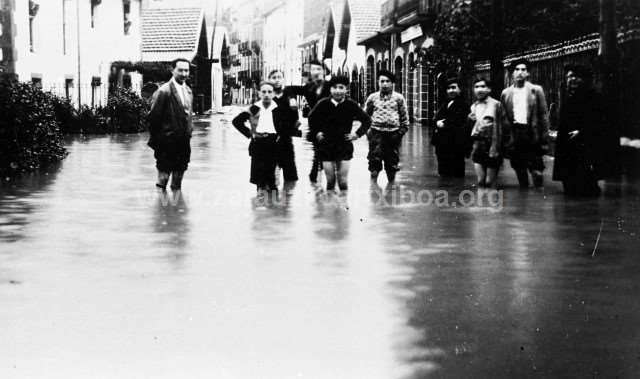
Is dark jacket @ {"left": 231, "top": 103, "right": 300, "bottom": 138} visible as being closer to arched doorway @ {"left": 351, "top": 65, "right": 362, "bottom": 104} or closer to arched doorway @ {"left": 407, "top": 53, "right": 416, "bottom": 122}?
arched doorway @ {"left": 407, "top": 53, "right": 416, "bottom": 122}

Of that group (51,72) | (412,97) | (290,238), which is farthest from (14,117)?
(412,97)

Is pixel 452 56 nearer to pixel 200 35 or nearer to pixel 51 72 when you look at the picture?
pixel 51 72

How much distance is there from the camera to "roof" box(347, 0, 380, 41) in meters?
49.8

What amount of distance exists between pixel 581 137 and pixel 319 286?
6.68 metres

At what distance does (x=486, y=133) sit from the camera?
13.3 metres

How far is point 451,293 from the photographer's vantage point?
6.52 meters

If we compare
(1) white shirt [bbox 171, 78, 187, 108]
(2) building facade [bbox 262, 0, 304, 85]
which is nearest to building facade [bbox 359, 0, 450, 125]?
(1) white shirt [bbox 171, 78, 187, 108]

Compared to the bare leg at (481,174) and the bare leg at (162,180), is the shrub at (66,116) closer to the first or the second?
the bare leg at (162,180)

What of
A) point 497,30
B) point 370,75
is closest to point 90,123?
point 497,30

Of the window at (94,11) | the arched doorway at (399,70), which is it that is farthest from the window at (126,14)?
the arched doorway at (399,70)

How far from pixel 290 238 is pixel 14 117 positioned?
7835 mm

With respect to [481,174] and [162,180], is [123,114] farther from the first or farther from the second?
[481,174]

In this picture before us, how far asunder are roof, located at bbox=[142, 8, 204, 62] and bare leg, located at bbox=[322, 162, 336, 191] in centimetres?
3607

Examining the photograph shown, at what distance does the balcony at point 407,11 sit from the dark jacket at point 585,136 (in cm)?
1974
